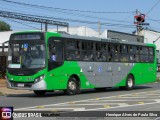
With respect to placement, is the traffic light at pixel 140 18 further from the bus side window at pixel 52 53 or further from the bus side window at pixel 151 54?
the bus side window at pixel 52 53

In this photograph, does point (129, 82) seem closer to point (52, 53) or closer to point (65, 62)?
point (65, 62)

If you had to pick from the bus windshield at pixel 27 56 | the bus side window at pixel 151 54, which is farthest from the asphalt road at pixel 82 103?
the bus side window at pixel 151 54

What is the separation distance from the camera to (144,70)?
26891 millimetres

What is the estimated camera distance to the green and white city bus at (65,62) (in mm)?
18359

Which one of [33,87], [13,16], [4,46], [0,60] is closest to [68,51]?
[33,87]

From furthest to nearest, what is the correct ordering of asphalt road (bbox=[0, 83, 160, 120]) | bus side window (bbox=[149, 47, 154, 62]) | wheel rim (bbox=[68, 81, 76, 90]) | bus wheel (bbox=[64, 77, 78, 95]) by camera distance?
bus side window (bbox=[149, 47, 154, 62]) → wheel rim (bbox=[68, 81, 76, 90]) → bus wheel (bbox=[64, 77, 78, 95]) → asphalt road (bbox=[0, 83, 160, 120])

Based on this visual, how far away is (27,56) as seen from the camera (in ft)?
60.8

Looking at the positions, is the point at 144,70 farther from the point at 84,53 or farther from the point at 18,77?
the point at 18,77

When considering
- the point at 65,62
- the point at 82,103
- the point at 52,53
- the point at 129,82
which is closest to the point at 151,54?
the point at 129,82

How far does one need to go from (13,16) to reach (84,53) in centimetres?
2763

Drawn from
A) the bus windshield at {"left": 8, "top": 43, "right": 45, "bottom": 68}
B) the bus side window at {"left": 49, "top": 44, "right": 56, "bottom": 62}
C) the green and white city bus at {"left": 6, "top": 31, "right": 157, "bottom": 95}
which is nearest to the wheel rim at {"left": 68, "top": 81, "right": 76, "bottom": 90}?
the green and white city bus at {"left": 6, "top": 31, "right": 157, "bottom": 95}

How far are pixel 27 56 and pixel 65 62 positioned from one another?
201 centimetres

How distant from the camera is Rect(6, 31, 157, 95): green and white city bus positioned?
18359mm

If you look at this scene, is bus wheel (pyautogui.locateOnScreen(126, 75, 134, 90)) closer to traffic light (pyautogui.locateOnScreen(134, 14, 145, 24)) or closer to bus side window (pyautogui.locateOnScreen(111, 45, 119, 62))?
bus side window (pyautogui.locateOnScreen(111, 45, 119, 62))
